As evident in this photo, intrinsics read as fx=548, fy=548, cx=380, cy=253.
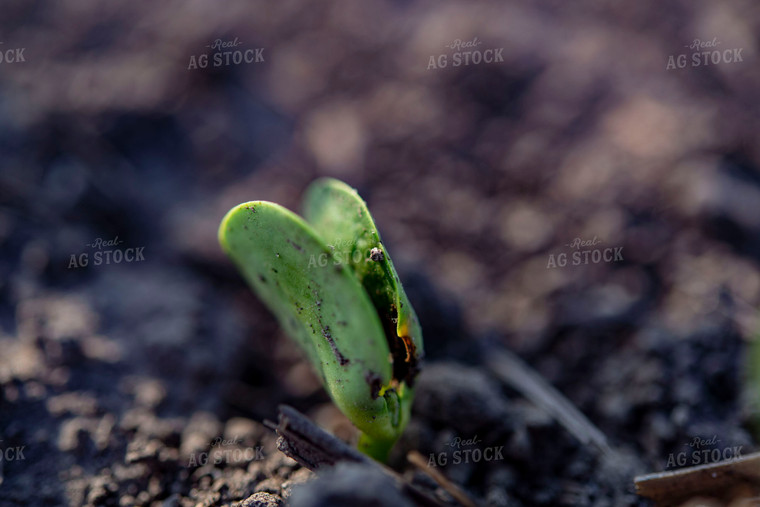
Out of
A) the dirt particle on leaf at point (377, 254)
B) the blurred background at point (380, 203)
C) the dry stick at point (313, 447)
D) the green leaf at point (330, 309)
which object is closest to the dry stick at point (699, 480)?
the blurred background at point (380, 203)

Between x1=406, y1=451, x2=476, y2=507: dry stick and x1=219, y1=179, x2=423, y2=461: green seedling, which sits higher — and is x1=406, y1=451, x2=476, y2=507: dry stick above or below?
below

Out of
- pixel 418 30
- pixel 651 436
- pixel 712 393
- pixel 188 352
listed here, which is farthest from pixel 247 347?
pixel 418 30

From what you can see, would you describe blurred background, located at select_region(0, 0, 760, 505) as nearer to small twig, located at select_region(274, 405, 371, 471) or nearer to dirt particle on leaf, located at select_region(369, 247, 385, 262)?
small twig, located at select_region(274, 405, 371, 471)

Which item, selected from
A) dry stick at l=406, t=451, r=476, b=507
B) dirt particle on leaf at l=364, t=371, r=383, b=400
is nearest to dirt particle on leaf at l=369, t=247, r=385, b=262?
dirt particle on leaf at l=364, t=371, r=383, b=400

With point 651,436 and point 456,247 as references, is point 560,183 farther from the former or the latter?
point 651,436

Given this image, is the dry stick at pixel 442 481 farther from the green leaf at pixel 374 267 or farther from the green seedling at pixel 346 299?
the green leaf at pixel 374 267

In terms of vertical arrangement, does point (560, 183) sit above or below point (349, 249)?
above

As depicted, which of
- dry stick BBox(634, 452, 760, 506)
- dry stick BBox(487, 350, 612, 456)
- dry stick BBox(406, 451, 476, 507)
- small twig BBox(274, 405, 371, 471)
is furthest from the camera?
dry stick BBox(487, 350, 612, 456)
